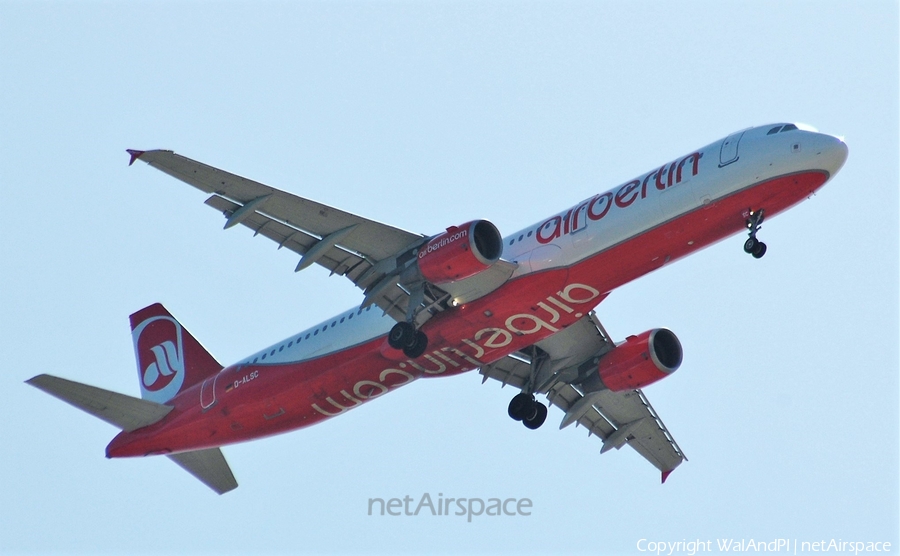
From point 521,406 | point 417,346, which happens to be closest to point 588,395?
point 521,406

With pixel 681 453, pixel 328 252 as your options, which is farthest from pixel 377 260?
pixel 681 453

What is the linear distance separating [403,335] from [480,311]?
2318mm

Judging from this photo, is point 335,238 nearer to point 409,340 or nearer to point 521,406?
point 409,340

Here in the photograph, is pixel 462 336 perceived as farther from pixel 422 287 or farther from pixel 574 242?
pixel 574 242

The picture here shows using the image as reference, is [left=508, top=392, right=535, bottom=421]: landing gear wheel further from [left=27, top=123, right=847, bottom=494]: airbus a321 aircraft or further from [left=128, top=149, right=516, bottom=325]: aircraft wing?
[left=128, top=149, right=516, bottom=325]: aircraft wing

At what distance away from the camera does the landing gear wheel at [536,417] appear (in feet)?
135

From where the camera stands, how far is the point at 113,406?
134ft

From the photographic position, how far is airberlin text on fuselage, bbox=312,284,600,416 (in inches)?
1364

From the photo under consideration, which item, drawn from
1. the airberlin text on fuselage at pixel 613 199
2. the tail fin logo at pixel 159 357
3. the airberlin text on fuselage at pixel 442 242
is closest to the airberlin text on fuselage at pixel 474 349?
the airberlin text on fuselage at pixel 613 199

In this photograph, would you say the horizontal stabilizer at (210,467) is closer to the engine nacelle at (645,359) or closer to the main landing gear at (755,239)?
the engine nacelle at (645,359)

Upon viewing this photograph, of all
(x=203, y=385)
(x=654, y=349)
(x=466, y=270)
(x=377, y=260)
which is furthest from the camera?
(x=203, y=385)

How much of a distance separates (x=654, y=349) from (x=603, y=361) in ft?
6.35

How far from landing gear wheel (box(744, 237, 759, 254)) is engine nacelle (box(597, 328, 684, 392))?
7.19 m

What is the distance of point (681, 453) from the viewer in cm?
4378
